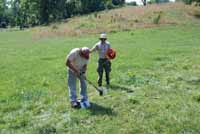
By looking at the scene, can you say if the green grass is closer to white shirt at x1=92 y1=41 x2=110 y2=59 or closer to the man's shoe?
the man's shoe

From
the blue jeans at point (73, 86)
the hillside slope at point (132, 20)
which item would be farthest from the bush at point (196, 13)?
the blue jeans at point (73, 86)

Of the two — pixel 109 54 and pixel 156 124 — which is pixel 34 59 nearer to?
pixel 109 54

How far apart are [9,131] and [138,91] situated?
16.7ft

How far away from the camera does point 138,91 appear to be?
13320mm

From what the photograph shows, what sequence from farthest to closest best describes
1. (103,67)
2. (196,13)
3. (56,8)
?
(56,8) < (196,13) < (103,67)

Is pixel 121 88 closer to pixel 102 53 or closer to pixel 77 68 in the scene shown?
pixel 102 53

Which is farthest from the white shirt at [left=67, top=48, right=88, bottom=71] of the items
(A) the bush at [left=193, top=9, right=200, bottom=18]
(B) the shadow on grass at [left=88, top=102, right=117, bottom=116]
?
(A) the bush at [left=193, top=9, right=200, bottom=18]

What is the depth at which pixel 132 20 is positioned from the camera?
50344 millimetres

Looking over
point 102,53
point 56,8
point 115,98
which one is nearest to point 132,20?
point 102,53

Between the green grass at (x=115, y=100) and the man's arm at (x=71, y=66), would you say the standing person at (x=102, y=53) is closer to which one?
the green grass at (x=115, y=100)

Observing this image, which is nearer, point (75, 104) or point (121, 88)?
point (75, 104)

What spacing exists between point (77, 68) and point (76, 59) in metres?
0.26

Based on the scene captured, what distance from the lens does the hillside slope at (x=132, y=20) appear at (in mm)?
47500

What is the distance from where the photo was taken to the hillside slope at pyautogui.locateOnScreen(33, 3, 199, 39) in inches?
1870
